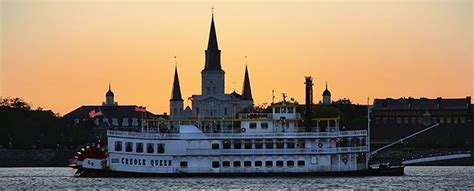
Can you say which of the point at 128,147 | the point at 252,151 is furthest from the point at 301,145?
the point at 128,147

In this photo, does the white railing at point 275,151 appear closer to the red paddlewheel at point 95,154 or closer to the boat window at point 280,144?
the boat window at point 280,144

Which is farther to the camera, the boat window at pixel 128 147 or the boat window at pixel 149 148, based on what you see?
the boat window at pixel 128 147

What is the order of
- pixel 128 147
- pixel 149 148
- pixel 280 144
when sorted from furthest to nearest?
1. pixel 128 147
2. pixel 149 148
3. pixel 280 144

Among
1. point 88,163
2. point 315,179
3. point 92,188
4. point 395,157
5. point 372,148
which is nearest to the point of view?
point 92,188

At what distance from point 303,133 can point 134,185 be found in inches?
615

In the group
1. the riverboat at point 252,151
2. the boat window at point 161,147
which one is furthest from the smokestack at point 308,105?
the boat window at point 161,147

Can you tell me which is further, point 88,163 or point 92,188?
point 88,163

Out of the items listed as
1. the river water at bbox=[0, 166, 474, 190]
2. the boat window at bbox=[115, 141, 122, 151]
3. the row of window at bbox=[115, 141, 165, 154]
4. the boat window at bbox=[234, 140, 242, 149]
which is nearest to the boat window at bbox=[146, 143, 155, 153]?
the row of window at bbox=[115, 141, 165, 154]

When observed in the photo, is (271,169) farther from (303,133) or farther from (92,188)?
(92,188)

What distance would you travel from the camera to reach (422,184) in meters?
118

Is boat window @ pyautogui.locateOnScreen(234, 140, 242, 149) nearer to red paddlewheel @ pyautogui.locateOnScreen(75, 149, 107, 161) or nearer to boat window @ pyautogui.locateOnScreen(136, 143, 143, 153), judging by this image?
boat window @ pyautogui.locateOnScreen(136, 143, 143, 153)

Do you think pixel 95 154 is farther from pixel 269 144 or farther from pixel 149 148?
pixel 269 144

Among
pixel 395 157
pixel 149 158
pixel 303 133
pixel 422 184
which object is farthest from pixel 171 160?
pixel 395 157

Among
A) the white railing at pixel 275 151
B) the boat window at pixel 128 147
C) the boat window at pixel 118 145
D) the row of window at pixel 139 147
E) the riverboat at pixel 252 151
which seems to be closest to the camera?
the white railing at pixel 275 151
